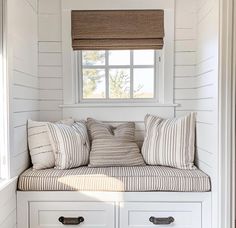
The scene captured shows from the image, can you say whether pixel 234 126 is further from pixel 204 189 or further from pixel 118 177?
pixel 118 177

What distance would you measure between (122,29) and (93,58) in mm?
384

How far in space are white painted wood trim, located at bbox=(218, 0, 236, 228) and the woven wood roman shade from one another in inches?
30.9

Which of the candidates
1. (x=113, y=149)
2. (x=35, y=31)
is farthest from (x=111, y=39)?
(x=113, y=149)

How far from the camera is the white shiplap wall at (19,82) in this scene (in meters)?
2.08

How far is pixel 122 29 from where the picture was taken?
9.04ft

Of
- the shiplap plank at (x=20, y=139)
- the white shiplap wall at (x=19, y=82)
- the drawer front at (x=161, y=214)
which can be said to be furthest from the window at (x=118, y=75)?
the drawer front at (x=161, y=214)

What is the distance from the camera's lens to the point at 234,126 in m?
2.05

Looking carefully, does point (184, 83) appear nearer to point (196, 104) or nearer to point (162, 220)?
point (196, 104)

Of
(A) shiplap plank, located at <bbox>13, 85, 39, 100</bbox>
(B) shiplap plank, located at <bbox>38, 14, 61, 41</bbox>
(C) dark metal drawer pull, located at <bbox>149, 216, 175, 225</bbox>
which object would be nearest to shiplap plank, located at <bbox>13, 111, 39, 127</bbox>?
(A) shiplap plank, located at <bbox>13, 85, 39, 100</bbox>

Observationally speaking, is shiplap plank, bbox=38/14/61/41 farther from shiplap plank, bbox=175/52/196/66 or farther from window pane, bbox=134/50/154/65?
shiplap plank, bbox=175/52/196/66

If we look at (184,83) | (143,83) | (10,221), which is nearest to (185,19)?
(184,83)

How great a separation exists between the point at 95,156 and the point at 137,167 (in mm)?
352

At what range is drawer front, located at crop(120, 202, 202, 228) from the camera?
2.24 meters

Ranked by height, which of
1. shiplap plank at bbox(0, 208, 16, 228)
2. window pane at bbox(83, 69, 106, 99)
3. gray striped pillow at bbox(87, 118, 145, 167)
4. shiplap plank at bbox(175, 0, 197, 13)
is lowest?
shiplap plank at bbox(0, 208, 16, 228)
